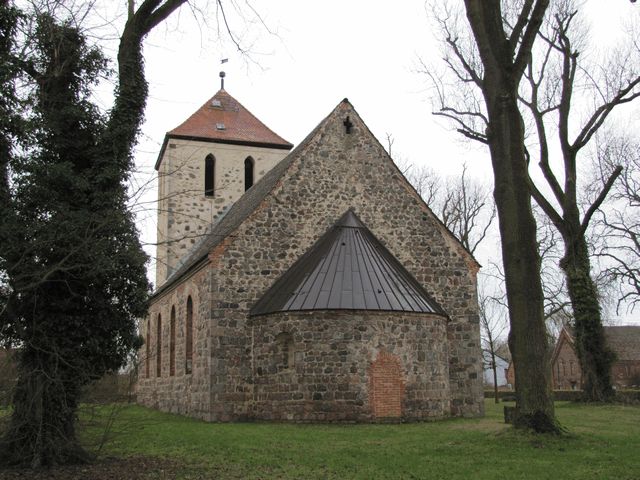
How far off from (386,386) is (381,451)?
4956 mm

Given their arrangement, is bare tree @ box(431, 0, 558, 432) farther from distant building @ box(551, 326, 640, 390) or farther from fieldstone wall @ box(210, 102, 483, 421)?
distant building @ box(551, 326, 640, 390)

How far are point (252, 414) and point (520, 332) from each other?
306 inches

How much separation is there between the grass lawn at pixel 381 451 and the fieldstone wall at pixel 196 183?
14145mm

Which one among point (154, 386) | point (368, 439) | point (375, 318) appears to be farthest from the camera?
point (154, 386)

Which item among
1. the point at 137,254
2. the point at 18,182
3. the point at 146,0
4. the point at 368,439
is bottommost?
the point at 368,439

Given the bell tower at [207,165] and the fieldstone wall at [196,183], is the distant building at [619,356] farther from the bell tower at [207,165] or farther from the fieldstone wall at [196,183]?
the fieldstone wall at [196,183]

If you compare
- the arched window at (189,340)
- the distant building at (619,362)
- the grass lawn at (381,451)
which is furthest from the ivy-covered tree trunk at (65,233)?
the distant building at (619,362)

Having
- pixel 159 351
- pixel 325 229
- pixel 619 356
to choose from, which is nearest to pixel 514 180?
pixel 325 229

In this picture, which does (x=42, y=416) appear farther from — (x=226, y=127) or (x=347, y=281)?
(x=226, y=127)

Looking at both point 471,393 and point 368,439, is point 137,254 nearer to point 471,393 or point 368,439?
point 368,439

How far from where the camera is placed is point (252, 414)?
16.8 m

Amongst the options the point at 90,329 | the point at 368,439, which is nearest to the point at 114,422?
the point at 90,329

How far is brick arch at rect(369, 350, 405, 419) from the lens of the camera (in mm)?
15656

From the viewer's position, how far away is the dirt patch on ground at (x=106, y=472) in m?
8.73
